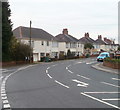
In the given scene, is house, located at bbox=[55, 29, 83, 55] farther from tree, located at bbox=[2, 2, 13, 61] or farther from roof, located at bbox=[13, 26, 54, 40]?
tree, located at bbox=[2, 2, 13, 61]

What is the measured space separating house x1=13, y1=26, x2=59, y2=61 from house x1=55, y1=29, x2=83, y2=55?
17.9 ft

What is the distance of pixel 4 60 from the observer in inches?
1497

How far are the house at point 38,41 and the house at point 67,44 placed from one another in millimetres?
5458

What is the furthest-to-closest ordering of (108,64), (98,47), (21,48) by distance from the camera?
(98,47), (21,48), (108,64)

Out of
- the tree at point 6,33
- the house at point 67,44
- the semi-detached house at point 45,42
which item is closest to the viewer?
the tree at point 6,33

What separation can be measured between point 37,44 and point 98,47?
2310 inches

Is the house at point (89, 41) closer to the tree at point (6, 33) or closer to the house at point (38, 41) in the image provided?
the house at point (38, 41)

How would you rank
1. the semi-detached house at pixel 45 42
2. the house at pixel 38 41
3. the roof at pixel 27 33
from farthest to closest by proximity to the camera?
the semi-detached house at pixel 45 42 < the house at pixel 38 41 < the roof at pixel 27 33

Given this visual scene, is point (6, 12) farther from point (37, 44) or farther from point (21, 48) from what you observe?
point (37, 44)

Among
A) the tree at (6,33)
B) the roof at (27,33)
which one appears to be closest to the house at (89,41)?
the roof at (27,33)

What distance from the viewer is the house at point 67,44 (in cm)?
7410

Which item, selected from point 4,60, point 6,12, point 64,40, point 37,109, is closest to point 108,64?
point 4,60

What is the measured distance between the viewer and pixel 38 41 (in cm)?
5884

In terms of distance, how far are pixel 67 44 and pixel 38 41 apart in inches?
815
